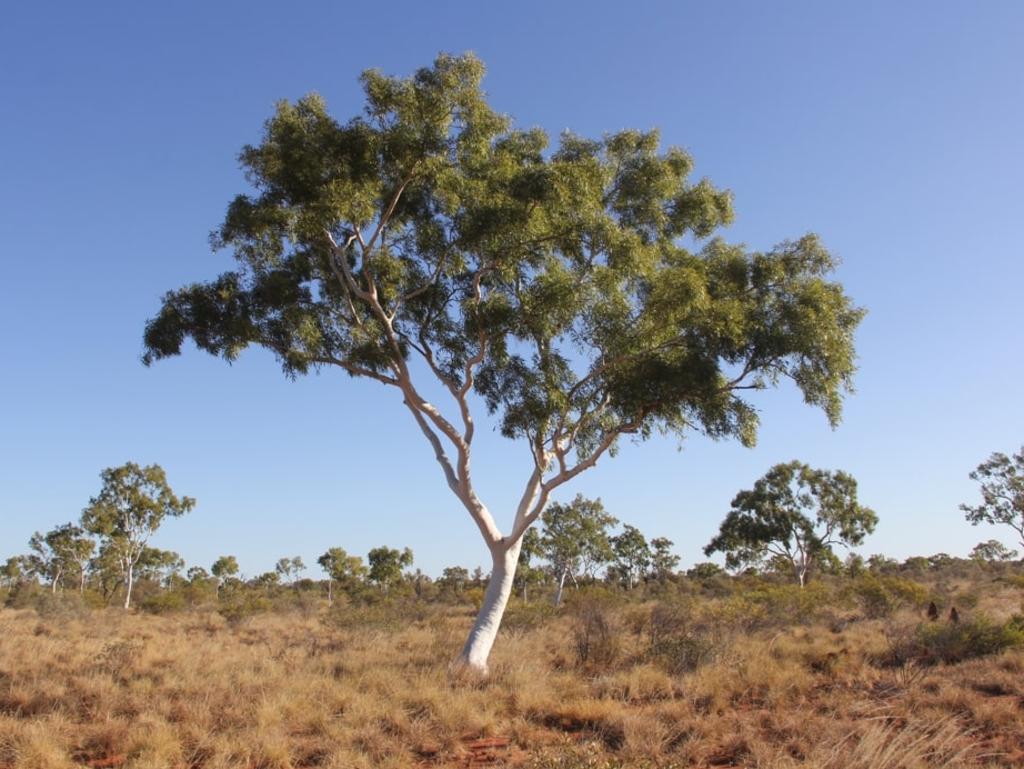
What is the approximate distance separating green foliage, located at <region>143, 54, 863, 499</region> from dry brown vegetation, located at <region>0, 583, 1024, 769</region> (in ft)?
14.2

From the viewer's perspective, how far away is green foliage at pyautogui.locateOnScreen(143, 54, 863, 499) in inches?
475

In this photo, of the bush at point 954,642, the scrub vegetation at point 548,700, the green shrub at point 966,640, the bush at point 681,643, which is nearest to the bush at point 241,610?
the scrub vegetation at point 548,700

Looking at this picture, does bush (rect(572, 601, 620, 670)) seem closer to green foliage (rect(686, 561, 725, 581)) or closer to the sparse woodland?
the sparse woodland

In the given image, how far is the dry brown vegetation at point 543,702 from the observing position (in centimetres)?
734

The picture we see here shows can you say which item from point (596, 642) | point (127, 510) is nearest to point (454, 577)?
point (127, 510)

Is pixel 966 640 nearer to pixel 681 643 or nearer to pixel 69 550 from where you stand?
pixel 681 643

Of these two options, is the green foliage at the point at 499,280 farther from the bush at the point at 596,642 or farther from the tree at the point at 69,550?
the tree at the point at 69,550

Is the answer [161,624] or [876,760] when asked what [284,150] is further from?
[161,624]

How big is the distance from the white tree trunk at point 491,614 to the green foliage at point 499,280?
2.32m

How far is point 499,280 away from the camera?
1347 centimetres

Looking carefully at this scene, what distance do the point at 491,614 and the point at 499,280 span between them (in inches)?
244

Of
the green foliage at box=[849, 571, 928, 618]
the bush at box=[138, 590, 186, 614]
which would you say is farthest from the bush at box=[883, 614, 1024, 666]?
the bush at box=[138, 590, 186, 614]

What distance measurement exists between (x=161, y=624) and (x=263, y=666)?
16827mm

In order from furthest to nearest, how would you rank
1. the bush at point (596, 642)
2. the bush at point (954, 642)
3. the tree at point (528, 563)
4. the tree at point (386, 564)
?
1. the tree at point (386, 564)
2. the tree at point (528, 563)
3. the bush at point (596, 642)
4. the bush at point (954, 642)
